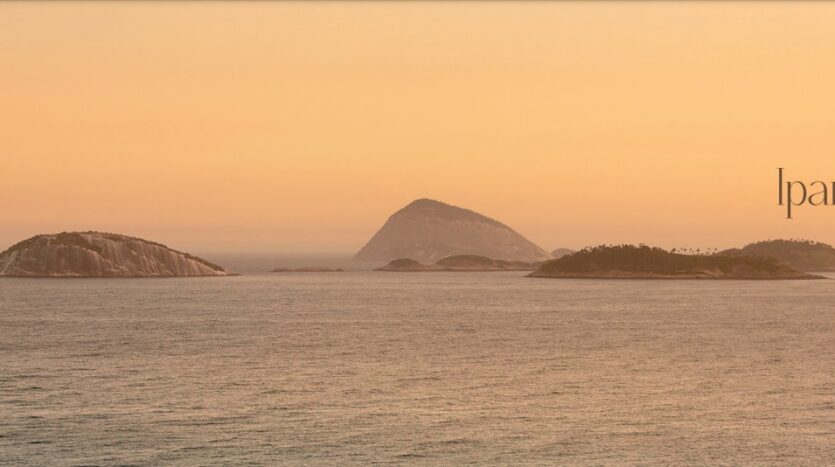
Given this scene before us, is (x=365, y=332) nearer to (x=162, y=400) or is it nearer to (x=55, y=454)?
(x=162, y=400)

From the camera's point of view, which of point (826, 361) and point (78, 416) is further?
point (826, 361)

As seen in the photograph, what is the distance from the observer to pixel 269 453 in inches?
2238

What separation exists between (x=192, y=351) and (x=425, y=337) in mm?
27789

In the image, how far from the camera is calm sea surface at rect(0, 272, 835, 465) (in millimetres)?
58062

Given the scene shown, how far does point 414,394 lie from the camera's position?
7725cm

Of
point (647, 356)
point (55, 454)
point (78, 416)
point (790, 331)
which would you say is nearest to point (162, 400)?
point (78, 416)

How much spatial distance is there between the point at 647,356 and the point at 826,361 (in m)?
15.3

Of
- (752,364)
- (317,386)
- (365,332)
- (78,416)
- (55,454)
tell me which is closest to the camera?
(55,454)

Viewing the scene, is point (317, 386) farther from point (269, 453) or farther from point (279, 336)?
point (279, 336)

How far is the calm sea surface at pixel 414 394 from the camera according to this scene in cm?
5806

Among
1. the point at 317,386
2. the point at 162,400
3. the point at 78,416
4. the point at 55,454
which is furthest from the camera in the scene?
the point at 317,386

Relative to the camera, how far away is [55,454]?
5612 cm

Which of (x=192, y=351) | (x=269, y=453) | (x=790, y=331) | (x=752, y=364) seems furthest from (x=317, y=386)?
(x=790, y=331)

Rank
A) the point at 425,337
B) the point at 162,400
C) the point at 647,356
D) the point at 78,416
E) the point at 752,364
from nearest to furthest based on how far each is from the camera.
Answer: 1. the point at 78,416
2. the point at 162,400
3. the point at 752,364
4. the point at 647,356
5. the point at 425,337
